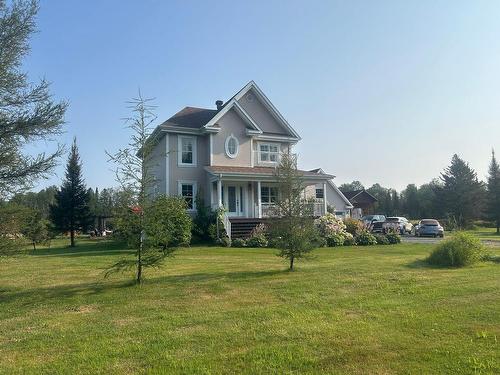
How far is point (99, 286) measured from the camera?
9828 millimetres

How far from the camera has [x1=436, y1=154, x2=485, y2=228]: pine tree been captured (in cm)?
5878

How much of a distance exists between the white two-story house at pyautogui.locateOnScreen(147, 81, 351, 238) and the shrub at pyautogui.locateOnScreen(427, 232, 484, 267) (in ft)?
37.9

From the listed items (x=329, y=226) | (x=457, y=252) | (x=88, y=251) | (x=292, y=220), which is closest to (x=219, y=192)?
(x=329, y=226)

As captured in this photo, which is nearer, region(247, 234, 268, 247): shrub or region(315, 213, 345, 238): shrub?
region(247, 234, 268, 247): shrub

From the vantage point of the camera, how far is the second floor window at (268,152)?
28969mm

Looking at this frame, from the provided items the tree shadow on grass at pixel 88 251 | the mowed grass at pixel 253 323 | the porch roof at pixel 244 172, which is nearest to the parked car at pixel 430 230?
the porch roof at pixel 244 172

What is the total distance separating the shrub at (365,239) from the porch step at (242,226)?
5.46 metres

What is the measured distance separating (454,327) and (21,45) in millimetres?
11124

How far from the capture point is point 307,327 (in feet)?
20.7

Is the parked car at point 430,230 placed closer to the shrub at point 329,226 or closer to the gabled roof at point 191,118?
the shrub at point 329,226

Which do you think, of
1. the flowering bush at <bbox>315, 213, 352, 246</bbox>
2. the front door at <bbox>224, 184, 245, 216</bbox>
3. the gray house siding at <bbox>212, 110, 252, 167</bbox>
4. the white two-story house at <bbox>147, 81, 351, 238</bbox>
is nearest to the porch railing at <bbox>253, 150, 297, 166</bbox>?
the white two-story house at <bbox>147, 81, 351, 238</bbox>

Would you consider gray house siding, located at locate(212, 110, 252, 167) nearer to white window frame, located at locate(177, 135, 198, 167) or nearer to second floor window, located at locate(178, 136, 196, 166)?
white window frame, located at locate(177, 135, 198, 167)

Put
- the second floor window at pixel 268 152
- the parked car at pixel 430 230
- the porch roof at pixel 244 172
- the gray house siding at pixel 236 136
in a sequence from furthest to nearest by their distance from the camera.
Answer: the parked car at pixel 430 230 < the second floor window at pixel 268 152 < the gray house siding at pixel 236 136 < the porch roof at pixel 244 172

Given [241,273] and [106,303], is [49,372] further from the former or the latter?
[241,273]
